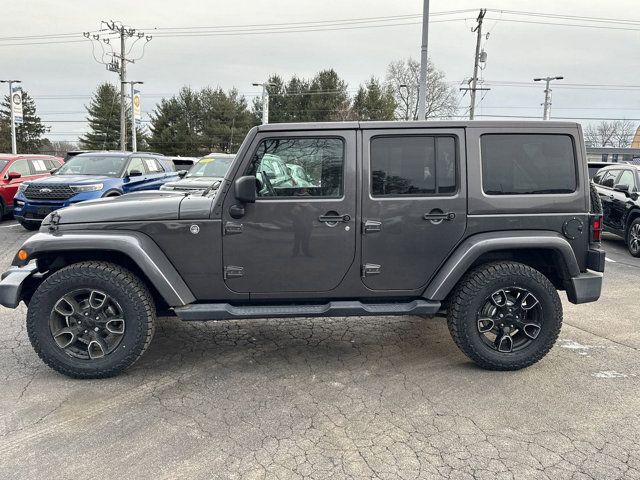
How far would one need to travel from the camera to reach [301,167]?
3.71 meters

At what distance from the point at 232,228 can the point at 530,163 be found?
2.38 meters

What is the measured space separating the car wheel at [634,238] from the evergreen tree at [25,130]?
5908cm

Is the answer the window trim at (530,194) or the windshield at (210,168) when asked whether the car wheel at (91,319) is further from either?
the windshield at (210,168)

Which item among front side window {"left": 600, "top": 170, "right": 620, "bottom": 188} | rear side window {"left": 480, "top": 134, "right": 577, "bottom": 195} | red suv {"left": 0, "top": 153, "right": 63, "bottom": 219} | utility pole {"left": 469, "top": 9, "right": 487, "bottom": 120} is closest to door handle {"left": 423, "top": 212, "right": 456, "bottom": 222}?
rear side window {"left": 480, "top": 134, "right": 577, "bottom": 195}

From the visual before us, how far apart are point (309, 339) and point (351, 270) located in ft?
3.68

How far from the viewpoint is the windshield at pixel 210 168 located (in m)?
11.6

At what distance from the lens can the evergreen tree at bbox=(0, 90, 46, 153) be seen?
175 feet

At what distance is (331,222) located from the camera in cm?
366

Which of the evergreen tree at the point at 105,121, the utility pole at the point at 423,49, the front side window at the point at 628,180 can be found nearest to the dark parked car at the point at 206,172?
the utility pole at the point at 423,49

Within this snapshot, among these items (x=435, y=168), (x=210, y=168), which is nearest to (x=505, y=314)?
(x=435, y=168)

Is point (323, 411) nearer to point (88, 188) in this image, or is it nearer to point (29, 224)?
point (88, 188)

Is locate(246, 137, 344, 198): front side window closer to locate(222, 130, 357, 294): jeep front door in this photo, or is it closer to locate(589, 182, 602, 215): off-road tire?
locate(222, 130, 357, 294): jeep front door

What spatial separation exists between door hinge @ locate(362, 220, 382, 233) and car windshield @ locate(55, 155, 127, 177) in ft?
29.4

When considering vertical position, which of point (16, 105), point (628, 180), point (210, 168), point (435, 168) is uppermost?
point (16, 105)
